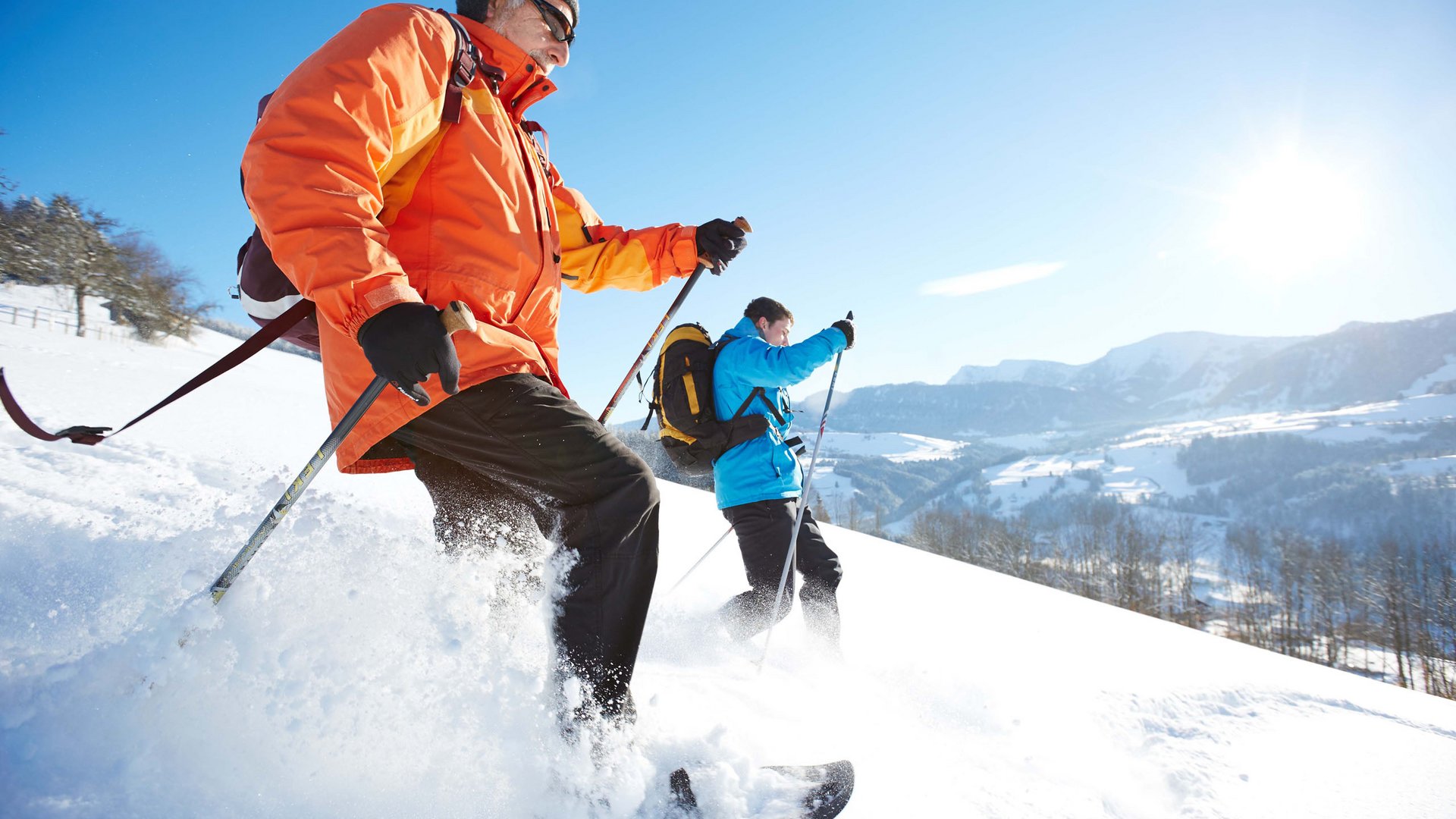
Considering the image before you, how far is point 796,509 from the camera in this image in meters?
3.39

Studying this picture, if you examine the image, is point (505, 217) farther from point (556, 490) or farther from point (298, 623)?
point (298, 623)

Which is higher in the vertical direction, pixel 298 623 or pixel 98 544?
pixel 98 544

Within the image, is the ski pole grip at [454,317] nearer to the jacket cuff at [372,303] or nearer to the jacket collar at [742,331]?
the jacket cuff at [372,303]

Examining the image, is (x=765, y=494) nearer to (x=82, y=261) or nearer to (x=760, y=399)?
(x=760, y=399)

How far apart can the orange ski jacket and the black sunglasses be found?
0.50 ft

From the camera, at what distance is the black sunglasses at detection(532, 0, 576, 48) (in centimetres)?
190

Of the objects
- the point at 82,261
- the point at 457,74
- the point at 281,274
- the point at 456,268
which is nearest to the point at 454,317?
the point at 456,268

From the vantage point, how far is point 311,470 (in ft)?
5.28

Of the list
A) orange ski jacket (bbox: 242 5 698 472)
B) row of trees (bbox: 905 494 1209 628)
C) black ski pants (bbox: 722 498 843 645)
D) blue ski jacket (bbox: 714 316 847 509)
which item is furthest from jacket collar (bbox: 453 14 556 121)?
row of trees (bbox: 905 494 1209 628)

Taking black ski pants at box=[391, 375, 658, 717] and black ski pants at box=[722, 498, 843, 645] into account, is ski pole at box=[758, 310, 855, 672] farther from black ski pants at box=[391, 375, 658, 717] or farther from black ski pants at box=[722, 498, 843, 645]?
black ski pants at box=[391, 375, 658, 717]

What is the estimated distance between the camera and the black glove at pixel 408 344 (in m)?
1.30

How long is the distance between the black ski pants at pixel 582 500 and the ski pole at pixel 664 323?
1.19m

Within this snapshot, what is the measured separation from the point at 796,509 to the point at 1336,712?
378 centimetres

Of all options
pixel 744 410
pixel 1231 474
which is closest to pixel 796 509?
pixel 744 410
